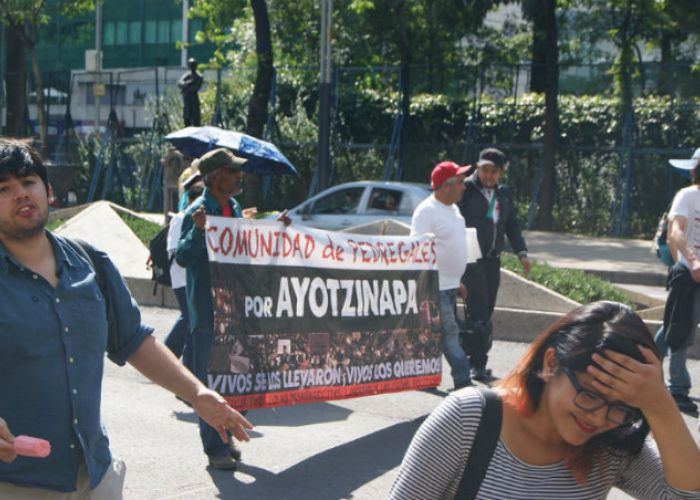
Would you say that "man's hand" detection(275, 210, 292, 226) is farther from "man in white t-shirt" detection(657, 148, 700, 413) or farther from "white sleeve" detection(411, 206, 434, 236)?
"man in white t-shirt" detection(657, 148, 700, 413)

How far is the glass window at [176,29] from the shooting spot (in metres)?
63.9

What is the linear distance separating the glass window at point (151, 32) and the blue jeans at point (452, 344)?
2287 inches

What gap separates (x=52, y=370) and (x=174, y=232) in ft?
15.7

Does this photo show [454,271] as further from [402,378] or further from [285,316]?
[285,316]

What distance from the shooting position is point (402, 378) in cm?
845

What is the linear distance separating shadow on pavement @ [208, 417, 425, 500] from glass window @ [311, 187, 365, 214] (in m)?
10.7

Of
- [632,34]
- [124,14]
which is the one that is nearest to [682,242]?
[632,34]

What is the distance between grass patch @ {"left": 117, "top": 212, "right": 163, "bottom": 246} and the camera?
16.2 m

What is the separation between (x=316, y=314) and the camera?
25.6 feet

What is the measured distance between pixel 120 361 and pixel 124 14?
211 feet

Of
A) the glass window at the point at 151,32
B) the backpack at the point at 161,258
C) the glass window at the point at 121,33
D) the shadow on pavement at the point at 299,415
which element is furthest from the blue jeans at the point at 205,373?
the glass window at the point at 121,33

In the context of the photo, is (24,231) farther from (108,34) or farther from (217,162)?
(108,34)

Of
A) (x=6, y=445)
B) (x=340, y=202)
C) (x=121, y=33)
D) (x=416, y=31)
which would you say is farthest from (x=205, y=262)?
(x=121, y=33)

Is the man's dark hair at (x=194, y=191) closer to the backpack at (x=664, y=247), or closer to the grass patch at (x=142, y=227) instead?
the backpack at (x=664, y=247)
